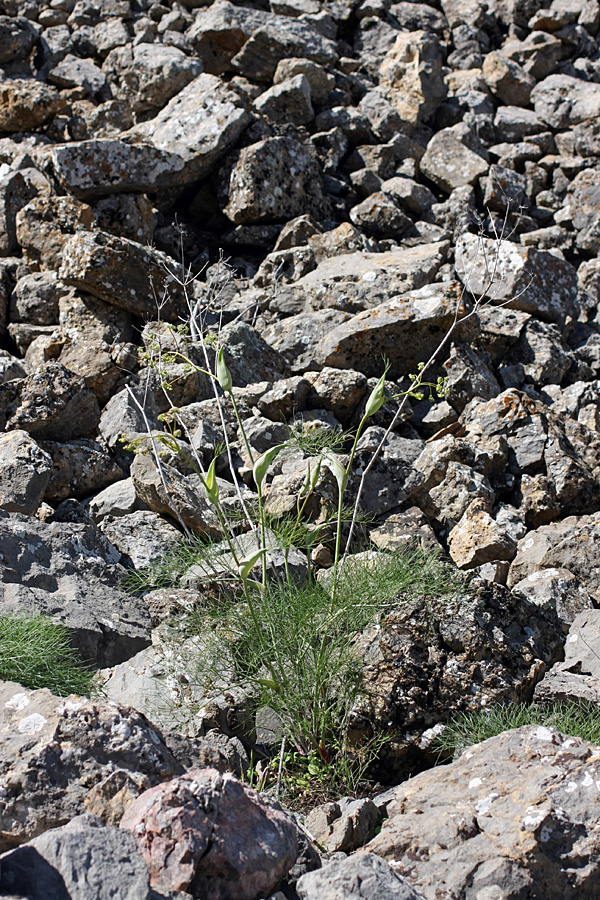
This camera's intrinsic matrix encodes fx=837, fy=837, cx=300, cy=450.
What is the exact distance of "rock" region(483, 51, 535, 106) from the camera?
14.4m

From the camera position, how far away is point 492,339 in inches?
363

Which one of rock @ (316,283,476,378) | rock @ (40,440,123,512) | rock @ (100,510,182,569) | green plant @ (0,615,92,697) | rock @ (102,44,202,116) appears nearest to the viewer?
green plant @ (0,615,92,697)

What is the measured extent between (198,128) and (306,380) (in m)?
5.18

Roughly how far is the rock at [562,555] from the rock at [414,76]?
9.14m

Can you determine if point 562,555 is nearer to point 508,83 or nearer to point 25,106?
point 25,106

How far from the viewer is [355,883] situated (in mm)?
2566

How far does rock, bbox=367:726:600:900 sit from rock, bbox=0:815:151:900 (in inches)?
→ 41.2

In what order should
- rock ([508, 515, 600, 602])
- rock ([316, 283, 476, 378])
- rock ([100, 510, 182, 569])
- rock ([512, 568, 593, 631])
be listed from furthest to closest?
rock ([316, 283, 476, 378])
rock ([508, 515, 600, 602])
rock ([100, 510, 182, 569])
rock ([512, 568, 593, 631])

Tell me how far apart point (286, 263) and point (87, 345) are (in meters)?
3.13

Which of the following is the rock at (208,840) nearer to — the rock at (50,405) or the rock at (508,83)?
the rock at (50,405)

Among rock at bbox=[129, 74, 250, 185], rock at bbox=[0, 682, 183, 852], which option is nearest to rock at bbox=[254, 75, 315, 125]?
rock at bbox=[129, 74, 250, 185]

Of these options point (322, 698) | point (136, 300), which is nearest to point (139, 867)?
point (322, 698)

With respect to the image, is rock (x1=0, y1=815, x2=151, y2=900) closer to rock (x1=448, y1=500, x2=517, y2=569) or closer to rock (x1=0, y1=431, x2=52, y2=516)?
rock (x1=0, y1=431, x2=52, y2=516)

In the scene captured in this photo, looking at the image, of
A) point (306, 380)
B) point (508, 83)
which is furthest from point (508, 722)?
point (508, 83)
